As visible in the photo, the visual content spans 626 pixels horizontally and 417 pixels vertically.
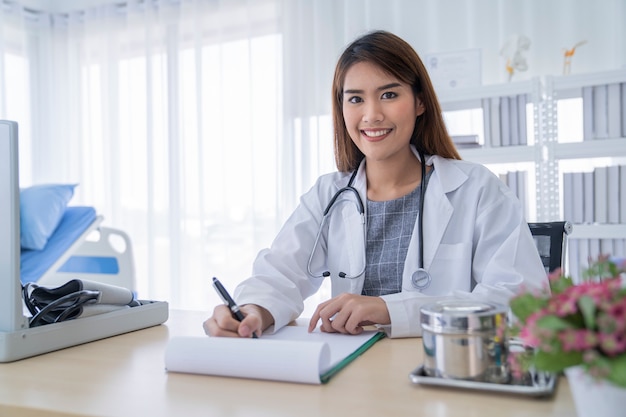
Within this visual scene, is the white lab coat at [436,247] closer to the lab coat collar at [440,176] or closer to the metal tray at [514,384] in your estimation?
the lab coat collar at [440,176]

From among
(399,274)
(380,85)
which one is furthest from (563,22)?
(399,274)

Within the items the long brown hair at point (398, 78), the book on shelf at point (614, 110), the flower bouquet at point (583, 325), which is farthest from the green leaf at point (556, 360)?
the book on shelf at point (614, 110)

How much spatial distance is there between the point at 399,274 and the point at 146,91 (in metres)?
2.68

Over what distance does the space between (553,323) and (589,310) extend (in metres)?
0.03

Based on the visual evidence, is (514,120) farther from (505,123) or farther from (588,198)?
(588,198)

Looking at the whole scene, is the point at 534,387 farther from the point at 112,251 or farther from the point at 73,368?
the point at 112,251

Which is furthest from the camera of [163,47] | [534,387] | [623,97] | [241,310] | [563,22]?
[163,47]

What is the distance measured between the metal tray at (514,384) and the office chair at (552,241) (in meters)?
0.78

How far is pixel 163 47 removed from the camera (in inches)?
139

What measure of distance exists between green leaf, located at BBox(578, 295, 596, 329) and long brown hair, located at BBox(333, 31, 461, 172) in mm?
999

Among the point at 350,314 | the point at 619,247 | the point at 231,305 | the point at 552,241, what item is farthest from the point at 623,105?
the point at 231,305

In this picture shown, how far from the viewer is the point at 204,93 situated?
3.38m

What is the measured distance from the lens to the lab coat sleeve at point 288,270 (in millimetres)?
1099

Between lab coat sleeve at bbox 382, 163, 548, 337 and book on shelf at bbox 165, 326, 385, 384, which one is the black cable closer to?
book on shelf at bbox 165, 326, 385, 384
